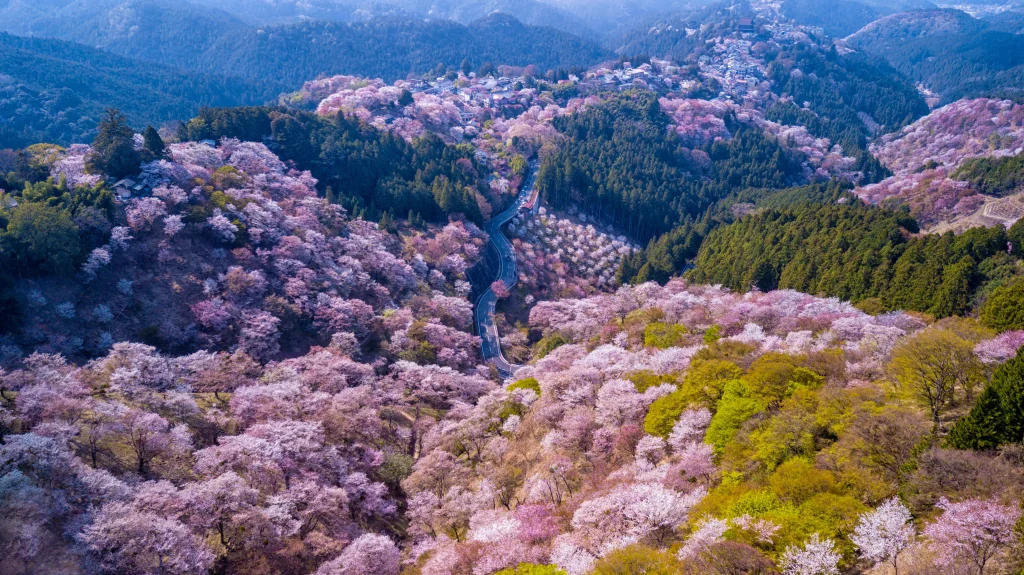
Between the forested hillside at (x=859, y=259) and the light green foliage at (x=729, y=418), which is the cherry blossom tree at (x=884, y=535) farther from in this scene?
the forested hillside at (x=859, y=259)

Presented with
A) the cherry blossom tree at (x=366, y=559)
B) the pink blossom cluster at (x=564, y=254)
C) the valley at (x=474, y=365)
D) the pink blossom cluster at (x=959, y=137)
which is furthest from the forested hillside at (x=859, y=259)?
the pink blossom cluster at (x=959, y=137)

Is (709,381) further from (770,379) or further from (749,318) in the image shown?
(749,318)

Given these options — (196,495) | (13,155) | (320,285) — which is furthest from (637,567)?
(13,155)

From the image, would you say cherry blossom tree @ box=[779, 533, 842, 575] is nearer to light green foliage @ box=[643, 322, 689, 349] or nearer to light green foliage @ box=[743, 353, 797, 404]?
light green foliage @ box=[743, 353, 797, 404]

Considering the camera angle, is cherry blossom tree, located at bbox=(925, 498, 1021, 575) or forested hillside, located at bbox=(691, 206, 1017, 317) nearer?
cherry blossom tree, located at bbox=(925, 498, 1021, 575)

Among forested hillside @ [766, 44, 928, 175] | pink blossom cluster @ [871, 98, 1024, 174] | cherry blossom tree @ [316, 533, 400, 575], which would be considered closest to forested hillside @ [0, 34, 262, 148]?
cherry blossom tree @ [316, 533, 400, 575]

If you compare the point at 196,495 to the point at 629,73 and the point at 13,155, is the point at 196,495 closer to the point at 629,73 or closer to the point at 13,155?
the point at 13,155
